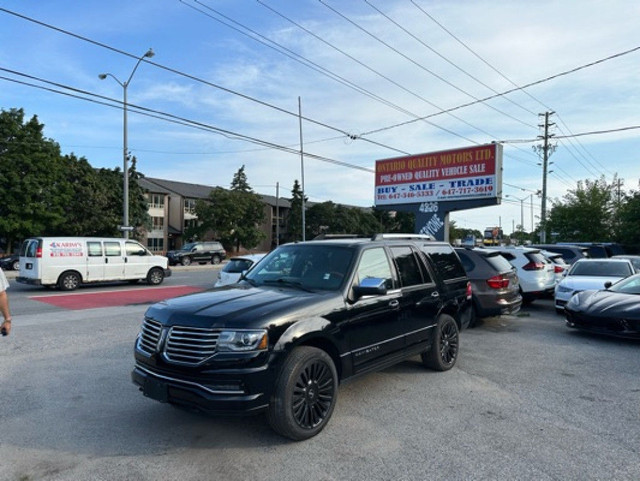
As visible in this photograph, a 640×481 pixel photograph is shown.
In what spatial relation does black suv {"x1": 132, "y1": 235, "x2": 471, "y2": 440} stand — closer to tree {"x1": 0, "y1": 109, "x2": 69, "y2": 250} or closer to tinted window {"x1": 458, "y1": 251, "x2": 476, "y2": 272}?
tinted window {"x1": 458, "y1": 251, "x2": 476, "y2": 272}

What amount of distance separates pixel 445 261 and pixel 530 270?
6204 millimetres

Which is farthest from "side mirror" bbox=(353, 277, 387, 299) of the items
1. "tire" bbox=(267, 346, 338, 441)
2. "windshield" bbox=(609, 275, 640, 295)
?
"windshield" bbox=(609, 275, 640, 295)

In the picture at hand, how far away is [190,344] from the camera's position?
3641 mm

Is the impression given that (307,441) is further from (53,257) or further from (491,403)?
(53,257)

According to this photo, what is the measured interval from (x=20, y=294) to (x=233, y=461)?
14.7 m

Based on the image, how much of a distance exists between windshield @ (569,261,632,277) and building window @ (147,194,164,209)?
58.5 meters

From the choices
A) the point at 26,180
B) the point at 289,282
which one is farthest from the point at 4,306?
→ the point at 26,180

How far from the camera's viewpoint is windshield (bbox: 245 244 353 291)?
4.60 meters

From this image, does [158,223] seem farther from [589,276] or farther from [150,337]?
[150,337]

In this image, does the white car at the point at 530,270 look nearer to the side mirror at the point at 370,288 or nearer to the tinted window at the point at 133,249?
the side mirror at the point at 370,288

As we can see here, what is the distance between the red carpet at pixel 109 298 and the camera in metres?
12.6

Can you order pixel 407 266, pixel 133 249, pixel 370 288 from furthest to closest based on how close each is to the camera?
pixel 133 249
pixel 407 266
pixel 370 288

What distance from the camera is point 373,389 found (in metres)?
5.19

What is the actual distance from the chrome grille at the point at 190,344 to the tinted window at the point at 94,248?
1475 cm
